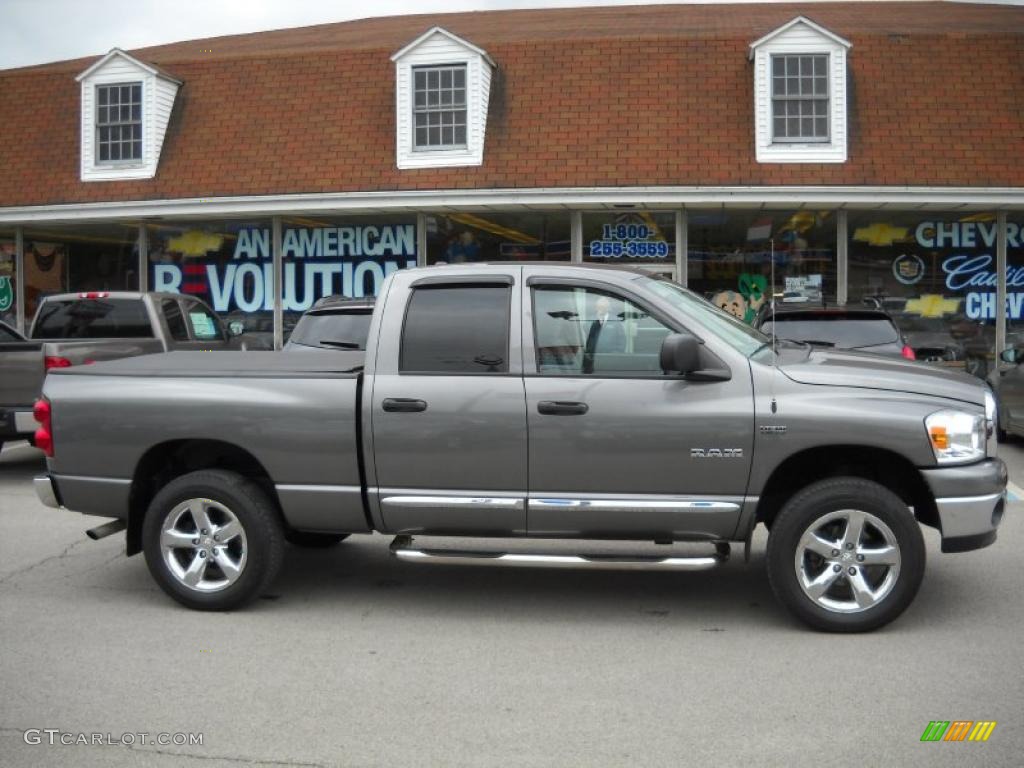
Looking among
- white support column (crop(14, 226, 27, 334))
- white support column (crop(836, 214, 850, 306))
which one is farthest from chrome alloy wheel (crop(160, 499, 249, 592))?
white support column (crop(14, 226, 27, 334))

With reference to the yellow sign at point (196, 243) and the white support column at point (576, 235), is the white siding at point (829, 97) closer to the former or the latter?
the white support column at point (576, 235)

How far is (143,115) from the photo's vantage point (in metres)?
18.7

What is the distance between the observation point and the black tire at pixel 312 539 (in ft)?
25.1

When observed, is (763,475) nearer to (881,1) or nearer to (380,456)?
(380,456)

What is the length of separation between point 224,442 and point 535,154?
1139 centimetres

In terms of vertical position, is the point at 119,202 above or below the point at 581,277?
above

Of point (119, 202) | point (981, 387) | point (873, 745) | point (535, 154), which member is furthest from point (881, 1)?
point (873, 745)

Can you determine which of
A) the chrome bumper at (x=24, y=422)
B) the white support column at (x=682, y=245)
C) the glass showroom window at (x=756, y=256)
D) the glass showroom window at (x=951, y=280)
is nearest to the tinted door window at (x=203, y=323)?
the chrome bumper at (x=24, y=422)

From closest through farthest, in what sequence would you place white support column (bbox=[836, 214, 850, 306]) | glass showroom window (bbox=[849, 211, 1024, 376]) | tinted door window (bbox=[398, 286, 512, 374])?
tinted door window (bbox=[398, 286, 512, 374]) < glass showroom window (bbox=[849, 211, 1024, 376]) < white support column (bbox=[836, 214, 850, 306])

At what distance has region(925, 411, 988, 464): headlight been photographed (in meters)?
5.62

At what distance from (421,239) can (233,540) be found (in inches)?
480

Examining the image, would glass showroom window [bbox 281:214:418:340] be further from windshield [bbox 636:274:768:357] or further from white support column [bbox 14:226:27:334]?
windshield [bbox 636:274:768:357]

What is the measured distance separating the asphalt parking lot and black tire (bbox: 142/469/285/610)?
0.50 ft

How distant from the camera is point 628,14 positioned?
73.5 feet
